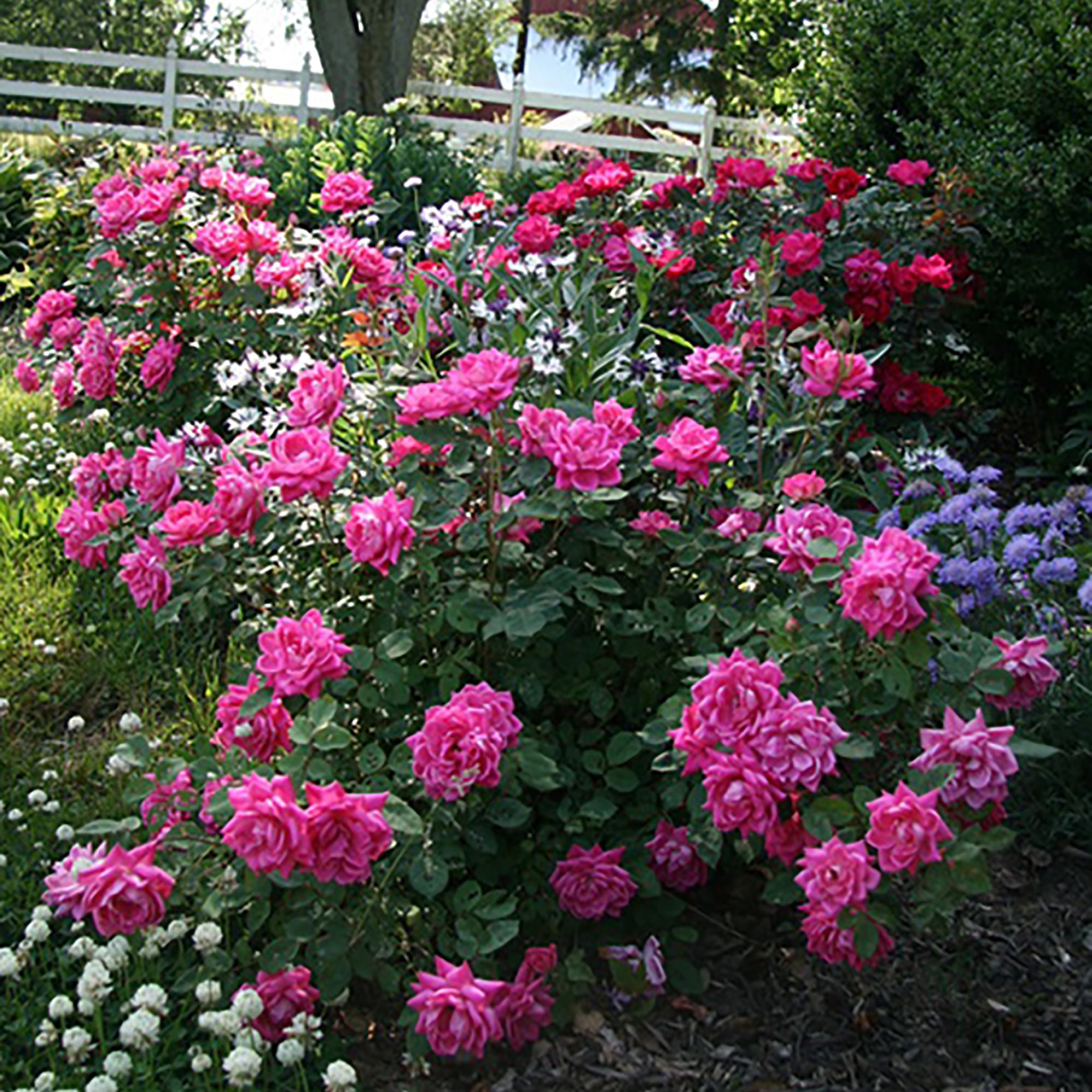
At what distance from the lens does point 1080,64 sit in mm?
4324

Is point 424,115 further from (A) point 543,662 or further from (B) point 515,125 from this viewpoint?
(A) point 543,662

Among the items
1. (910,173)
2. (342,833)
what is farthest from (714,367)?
(910,173)

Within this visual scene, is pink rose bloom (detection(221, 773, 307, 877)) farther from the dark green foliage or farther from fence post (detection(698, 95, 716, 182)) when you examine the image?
fence post (detection(698, 95, 716, 182))

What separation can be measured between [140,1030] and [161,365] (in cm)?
234

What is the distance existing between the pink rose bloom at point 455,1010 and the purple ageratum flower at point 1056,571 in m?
1.30

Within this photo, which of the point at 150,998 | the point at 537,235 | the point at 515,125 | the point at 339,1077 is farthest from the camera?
the point at 515,125

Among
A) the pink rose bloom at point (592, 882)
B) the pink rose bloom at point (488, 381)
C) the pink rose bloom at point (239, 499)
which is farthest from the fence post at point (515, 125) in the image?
the pink rose bloom at point (592, 882)

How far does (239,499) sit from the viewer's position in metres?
2.21

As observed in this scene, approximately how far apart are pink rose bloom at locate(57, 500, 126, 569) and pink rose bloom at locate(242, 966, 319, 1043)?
0.97 metres

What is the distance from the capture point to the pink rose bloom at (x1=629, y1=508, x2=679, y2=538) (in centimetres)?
232

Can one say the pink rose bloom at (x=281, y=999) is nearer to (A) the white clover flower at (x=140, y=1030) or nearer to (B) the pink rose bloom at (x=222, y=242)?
(A) the white clover flower at (x=140, y=1030)

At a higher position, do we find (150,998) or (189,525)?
(189,525)

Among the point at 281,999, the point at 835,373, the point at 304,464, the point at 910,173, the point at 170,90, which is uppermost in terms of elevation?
the point at 170,90

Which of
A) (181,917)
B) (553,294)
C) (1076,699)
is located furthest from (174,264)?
(1076,699)
